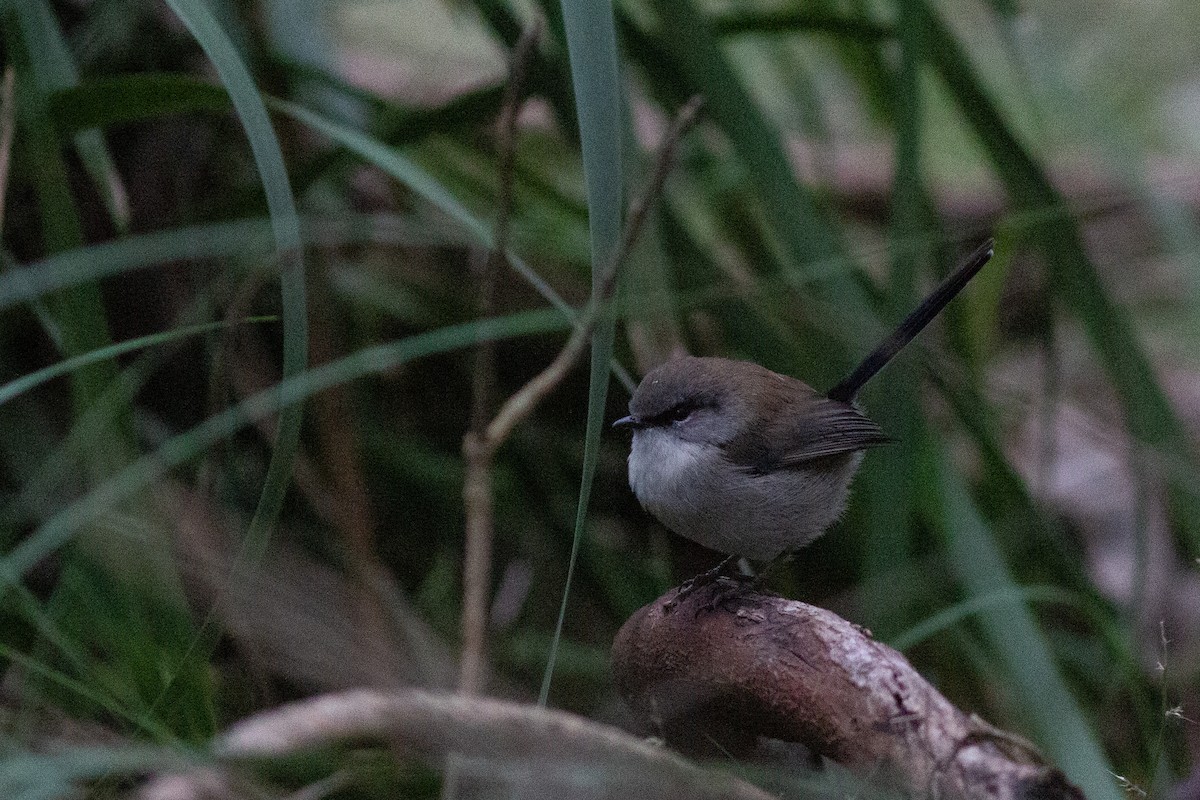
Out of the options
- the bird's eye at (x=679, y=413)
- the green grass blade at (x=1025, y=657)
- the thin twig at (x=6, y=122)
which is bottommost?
the green grass blade at (x=1025, y=657)

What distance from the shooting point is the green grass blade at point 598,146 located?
1.73 metres

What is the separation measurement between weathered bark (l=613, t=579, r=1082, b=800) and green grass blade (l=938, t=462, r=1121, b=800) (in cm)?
51

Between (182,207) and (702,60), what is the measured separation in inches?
60.4

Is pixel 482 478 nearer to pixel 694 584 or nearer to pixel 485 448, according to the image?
pixel 485 448

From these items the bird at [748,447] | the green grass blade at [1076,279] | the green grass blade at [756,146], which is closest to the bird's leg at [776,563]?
the bird at [748,447]

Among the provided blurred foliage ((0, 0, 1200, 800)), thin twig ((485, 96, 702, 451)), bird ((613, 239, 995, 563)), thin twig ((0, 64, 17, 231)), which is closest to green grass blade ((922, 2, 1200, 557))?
blurred foliage ((0, 0, 1200, 800))

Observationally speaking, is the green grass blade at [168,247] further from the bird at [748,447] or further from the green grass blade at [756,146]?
Answer: the green grass blade at [756,146]

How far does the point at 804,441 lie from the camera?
9.11 ft

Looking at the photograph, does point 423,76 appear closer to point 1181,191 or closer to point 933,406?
point 933,406

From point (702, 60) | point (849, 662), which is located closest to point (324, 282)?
point (702, 60)

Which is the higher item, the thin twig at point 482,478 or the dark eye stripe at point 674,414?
the thin twig at point 482,478

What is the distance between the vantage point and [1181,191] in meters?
5.83

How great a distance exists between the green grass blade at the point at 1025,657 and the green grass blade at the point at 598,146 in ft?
3.03

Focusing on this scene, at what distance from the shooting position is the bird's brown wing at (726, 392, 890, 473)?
2.74 meters
